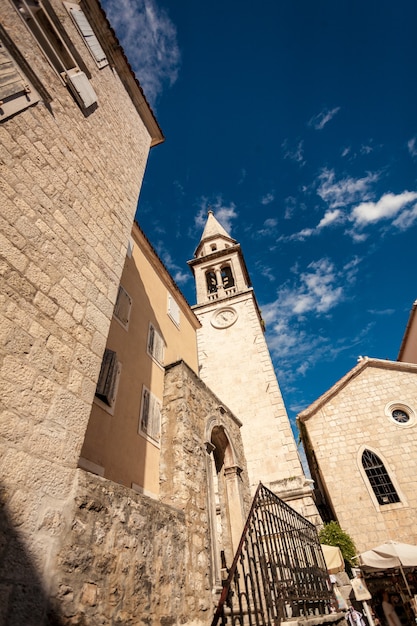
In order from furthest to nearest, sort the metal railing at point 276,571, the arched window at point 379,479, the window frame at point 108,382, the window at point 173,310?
the arched window at point 379,479 → the window at point 173,310 → the window frame at point 108,382 → the metal railing at point 276,571

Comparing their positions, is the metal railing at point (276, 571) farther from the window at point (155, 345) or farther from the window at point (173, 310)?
the window at point (173, 310)

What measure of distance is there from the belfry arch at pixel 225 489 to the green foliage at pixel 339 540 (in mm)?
6379

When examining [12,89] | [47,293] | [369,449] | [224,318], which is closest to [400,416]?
[369,449]

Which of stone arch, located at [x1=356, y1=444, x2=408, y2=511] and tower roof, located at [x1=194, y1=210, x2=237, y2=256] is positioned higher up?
→ tower roof, located at [x1=194, y1=210, x2=237, y2=256]

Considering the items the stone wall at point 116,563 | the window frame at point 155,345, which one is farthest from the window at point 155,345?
the stone wall at point 116,563

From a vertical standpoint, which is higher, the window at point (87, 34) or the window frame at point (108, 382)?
the window at point (87, 34)

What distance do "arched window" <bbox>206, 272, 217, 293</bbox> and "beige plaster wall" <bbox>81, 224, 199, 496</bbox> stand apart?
10315 mm

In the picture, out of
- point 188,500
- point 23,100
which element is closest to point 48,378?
point 23,100

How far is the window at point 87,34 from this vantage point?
18.5ft

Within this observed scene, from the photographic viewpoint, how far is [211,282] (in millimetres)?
21406

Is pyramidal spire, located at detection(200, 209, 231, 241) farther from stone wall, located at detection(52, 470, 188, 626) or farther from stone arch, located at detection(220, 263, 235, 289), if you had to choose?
stone wall, located at detection(52, 470, 188, 626)

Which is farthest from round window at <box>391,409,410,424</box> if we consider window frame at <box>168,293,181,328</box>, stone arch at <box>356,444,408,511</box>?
window frame at <box>168,293,181,328</box>

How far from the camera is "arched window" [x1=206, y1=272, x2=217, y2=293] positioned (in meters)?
20.8

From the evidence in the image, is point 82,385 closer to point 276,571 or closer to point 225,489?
point 276,571
